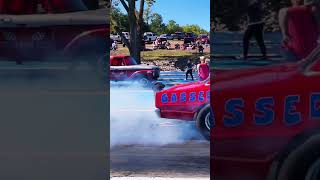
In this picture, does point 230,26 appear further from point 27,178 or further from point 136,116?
point 136,116

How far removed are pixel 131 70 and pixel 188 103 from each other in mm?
6646

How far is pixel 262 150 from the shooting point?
3.54 m

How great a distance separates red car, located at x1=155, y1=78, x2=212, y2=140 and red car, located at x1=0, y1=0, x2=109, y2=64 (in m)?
4.48

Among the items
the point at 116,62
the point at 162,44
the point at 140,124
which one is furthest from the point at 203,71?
the point at 116,62

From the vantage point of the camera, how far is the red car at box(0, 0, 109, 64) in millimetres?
3674

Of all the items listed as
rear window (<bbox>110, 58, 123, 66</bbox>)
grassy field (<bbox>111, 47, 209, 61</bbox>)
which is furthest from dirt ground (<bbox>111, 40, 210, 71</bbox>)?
rear window (<bbox>110, 58, 123, 66</bbox>)

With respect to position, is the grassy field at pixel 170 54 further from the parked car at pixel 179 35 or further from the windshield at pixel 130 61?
the windshield at pixel 130 61

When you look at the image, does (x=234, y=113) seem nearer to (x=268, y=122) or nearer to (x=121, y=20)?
(x=268, y=122)

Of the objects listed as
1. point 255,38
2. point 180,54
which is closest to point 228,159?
point 255,38

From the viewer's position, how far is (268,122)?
137 inches

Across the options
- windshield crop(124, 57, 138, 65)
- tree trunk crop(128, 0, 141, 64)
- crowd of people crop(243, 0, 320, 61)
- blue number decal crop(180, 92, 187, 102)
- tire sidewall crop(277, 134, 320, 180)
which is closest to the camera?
crowd of people crop(243, 0, 320, 61)

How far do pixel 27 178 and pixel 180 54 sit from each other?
779 centimetres

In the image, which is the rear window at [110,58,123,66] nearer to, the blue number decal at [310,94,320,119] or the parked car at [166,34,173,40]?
the parked car at [166,34,173,40]

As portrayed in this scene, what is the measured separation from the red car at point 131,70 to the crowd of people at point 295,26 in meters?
10.1
